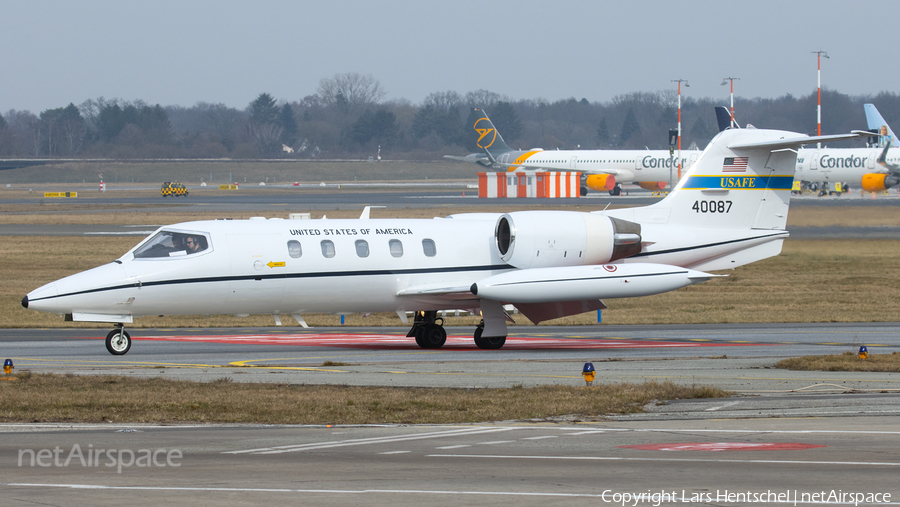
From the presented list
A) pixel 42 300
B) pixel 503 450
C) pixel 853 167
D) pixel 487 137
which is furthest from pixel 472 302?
pixel 487 137

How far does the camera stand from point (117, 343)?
20906 millimetres

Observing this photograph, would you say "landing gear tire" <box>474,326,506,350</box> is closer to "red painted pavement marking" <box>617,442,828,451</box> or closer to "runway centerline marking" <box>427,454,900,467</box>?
"red painted pavement marking" <box>617,442,828,451</box>

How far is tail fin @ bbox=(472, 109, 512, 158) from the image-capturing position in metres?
106

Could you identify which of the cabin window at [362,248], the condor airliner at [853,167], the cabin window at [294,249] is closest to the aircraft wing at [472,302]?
the cabin window at [362,248]

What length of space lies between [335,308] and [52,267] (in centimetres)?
2321

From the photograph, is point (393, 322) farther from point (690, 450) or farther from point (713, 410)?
point (690, 450)

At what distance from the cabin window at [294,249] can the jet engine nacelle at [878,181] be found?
2795 inches

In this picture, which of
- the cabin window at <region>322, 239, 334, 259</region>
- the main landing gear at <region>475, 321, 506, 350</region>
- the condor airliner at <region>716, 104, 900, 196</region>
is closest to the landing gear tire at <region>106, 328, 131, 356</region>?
the cabin window at <region>322, 239, 334, 259</region>

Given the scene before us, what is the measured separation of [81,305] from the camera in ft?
66.3

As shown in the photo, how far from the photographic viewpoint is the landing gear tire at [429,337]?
908 inches

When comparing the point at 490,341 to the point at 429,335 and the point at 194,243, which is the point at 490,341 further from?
the point at 194,243

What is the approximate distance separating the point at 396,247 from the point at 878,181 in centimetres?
7019

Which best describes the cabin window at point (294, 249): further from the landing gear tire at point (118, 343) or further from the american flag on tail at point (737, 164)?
the american flag on tail at point (737, 164)

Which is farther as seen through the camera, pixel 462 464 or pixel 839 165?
pixel 839 165
